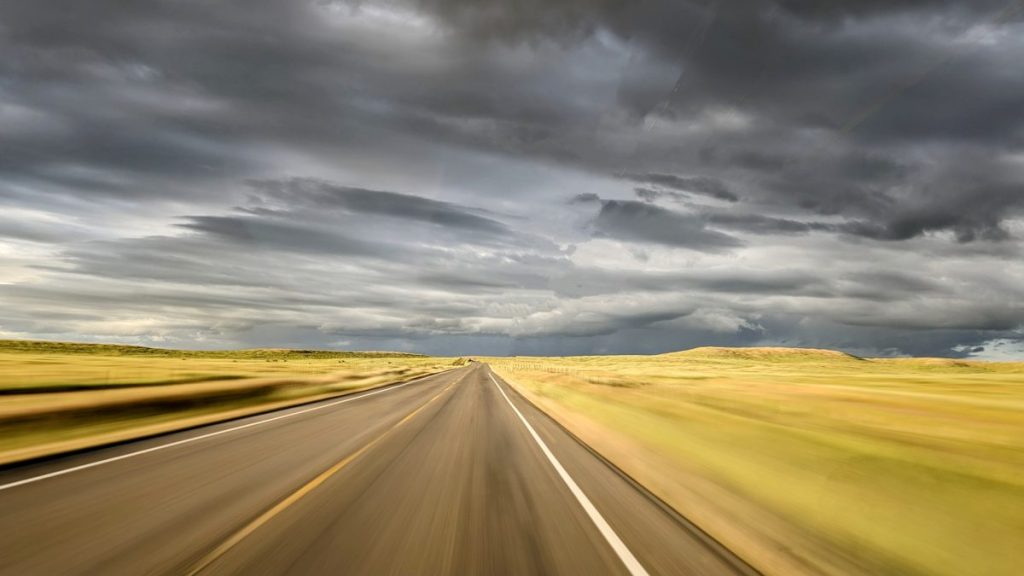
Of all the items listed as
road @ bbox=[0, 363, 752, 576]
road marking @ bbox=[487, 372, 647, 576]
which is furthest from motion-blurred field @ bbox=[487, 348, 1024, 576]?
road marking @ bbox=[487, 372, 647, 576]

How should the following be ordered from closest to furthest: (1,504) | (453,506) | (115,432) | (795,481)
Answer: (1,504) → (453,506) → (795,481) → (115,432)

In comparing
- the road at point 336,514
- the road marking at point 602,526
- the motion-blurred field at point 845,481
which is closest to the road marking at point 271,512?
the road at point 336,514

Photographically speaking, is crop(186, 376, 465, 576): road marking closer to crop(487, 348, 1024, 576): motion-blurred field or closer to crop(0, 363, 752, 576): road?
crop(0, 363, 752, 576): road

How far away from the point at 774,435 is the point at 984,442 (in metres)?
3.95

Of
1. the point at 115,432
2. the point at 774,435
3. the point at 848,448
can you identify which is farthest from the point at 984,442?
the point at 115,432

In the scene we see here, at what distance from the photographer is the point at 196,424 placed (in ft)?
53.7

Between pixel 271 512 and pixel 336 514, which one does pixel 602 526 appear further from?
pixel 271 512

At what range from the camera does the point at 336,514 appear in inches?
262

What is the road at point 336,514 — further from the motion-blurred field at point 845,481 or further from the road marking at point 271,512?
the motion-blurred field at point 845,481

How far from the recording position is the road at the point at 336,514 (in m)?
5.10

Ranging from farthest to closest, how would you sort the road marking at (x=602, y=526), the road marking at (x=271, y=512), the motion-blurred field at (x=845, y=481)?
the motion-blurred field at (x=845, y=481) → the road marking at (x=602, y=526) → the road marking at (x=271, y=512)

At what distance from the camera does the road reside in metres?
5.10

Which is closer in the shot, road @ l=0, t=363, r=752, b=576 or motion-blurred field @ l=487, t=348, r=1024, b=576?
road @ l=0, t=363, r=752, b=576

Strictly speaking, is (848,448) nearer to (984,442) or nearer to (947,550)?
(984,442)
